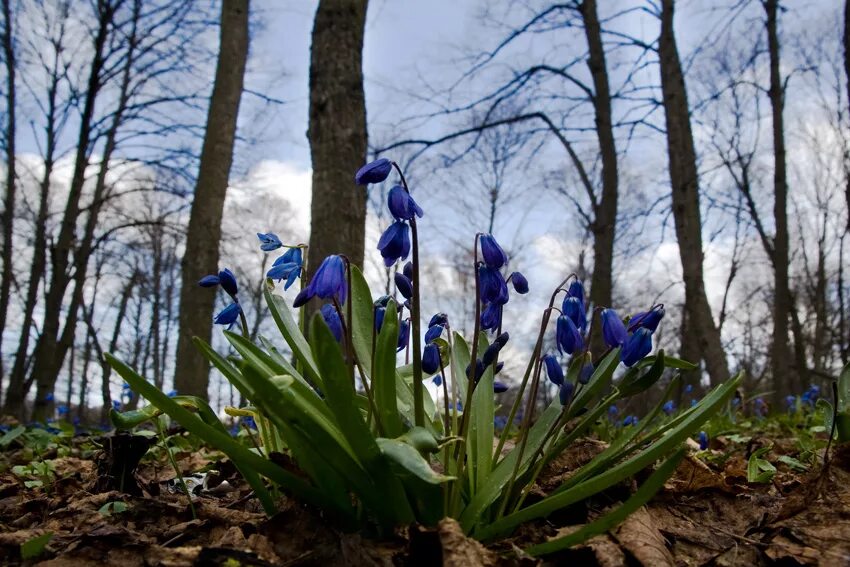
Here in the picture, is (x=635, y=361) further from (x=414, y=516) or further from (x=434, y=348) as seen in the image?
(x=414, y=516)

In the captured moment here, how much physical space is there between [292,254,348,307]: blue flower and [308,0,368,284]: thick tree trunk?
196cm

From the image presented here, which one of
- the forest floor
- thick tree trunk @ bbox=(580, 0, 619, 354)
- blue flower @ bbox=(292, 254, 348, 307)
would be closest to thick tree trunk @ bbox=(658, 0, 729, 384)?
thick tree trunk @ bbox=(580, 0, 619, 354)

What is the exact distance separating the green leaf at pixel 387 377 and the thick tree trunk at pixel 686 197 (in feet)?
21.2

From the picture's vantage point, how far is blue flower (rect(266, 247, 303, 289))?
1641 millimetres

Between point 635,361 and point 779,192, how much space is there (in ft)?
31.6

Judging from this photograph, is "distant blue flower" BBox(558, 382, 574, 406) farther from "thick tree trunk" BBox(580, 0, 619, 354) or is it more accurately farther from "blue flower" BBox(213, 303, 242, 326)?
"thick tree trunk" BBox(580, 0, 619, 354)

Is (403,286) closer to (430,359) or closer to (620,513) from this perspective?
(430,359)

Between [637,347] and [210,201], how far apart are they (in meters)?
6.08

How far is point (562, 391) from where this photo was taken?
5.19 ft

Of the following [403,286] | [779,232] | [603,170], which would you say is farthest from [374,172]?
[779,232]

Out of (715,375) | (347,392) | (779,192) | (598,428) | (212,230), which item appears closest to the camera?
(347,392)

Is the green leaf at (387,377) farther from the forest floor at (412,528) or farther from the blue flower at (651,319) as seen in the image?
the blue flower at (651,319)

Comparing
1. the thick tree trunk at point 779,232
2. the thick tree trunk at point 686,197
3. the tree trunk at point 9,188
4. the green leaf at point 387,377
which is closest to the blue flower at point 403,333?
the green leaf at point 387,377

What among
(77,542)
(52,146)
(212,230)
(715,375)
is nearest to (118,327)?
(52,146)
